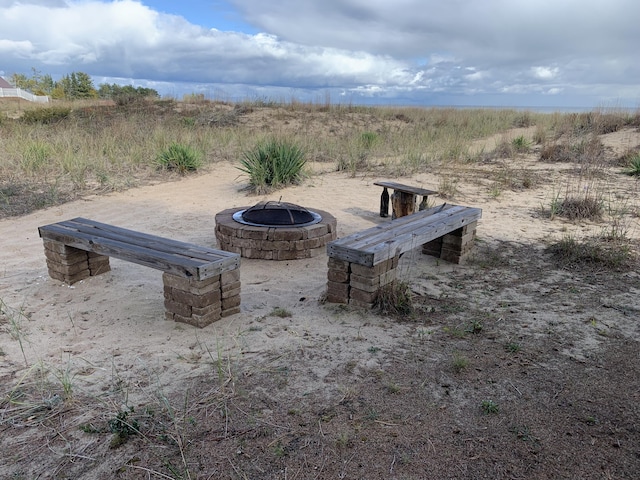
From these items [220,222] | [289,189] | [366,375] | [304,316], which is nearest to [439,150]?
[289,189]

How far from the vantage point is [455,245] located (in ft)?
16.0

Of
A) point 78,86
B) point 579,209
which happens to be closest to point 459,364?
point 579,209

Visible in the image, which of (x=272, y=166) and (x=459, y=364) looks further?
(x=272, y=166)

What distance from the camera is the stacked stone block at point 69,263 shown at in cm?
412

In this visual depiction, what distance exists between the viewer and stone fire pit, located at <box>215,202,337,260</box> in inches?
189

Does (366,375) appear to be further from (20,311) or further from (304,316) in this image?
(20,311)

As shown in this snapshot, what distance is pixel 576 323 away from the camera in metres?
3.46

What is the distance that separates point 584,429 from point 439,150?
10383 millimetres

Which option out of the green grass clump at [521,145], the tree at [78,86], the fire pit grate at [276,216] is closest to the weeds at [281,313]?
the fire pit grate at [276,216]

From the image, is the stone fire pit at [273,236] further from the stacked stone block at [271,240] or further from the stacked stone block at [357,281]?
the stacked stone block at [357,281]

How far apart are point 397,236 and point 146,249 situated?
1963 mm

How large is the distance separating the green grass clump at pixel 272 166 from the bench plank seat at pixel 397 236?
3.62 meters

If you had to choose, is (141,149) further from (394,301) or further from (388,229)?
(394,301)

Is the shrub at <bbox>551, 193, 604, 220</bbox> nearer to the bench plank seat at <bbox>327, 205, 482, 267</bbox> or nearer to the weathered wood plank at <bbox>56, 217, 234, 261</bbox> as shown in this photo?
the bench plank seat at <bbox>327, 205, 482, 267</bbox>
